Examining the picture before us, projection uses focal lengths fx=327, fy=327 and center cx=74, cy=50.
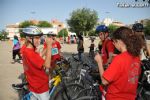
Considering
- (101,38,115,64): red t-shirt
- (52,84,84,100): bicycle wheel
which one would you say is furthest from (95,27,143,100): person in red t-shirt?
(101,38,115,64): red t-shirt

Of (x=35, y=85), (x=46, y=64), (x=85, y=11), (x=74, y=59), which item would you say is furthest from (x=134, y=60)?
(x=85, y=11)

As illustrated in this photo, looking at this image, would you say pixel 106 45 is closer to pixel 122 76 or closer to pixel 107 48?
pixel 107 48

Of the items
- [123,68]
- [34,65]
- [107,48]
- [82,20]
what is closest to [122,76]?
[123,68]

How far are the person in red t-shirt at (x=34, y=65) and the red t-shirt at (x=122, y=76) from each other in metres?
1.17

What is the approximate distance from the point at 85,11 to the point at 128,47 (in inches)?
1818

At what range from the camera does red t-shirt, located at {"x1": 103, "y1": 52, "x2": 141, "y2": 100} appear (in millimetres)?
3438

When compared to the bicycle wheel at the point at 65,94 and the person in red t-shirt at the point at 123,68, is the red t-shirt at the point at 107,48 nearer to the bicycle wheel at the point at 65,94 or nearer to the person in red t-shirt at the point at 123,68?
the bicycle wheel at the point at 65,94

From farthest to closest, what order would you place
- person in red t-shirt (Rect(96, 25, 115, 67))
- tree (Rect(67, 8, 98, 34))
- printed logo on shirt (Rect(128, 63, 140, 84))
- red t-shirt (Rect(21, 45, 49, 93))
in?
1. tree (Rect(67, 8, 98, 34))
2. person in red t-shirt (Rect(96, 25, 115, 67))
3. red t-shirt (Rect(21, 45, 49, 93))
4. printed logo on shirt (Rect(128, 63, 140, 84))

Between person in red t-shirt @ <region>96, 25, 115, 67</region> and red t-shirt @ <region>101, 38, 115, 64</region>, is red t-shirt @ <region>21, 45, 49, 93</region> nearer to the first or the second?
person in red t-shirt @ <region>96, 25, 115, 67</region>

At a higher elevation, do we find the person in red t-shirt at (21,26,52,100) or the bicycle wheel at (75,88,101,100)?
the person in red t-shirt at (21,26,52,100)

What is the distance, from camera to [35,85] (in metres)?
4.63

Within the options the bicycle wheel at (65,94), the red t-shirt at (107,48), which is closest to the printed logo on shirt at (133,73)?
the bicycle wheel at (65,94)

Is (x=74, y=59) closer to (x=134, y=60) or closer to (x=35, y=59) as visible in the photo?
(x=35, y=59)

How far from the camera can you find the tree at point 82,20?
155ft
